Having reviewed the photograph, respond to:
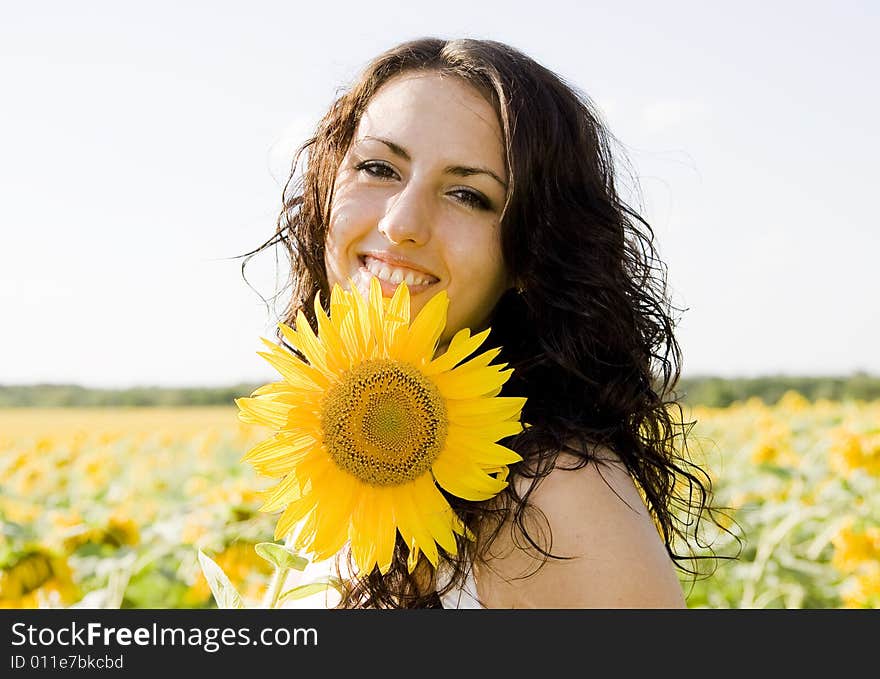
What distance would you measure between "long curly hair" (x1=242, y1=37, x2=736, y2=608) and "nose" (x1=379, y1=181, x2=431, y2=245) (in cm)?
15

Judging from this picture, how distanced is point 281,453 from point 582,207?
2.62 feet

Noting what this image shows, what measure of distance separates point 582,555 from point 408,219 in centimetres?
52

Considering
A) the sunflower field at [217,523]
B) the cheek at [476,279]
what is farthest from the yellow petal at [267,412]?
the sunflower field at [217,523]

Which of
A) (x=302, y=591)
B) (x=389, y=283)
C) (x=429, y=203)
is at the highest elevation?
(x=429, y=203)

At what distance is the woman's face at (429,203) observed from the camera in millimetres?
1420

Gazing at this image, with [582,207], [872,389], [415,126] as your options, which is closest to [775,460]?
[582,207]

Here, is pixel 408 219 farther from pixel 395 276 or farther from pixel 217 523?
pixel 217 523

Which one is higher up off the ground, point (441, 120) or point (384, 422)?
point (441, 120)

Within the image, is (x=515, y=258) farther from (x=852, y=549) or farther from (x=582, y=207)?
(x=852, y=549)

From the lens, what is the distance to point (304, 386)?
3.52 feet

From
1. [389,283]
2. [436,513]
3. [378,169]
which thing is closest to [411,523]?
[436,513]

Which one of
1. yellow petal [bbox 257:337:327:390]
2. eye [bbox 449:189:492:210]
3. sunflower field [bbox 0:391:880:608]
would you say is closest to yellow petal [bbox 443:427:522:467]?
yellow petal [bbox 257:337:327:390]

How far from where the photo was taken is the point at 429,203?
4.73 feet
